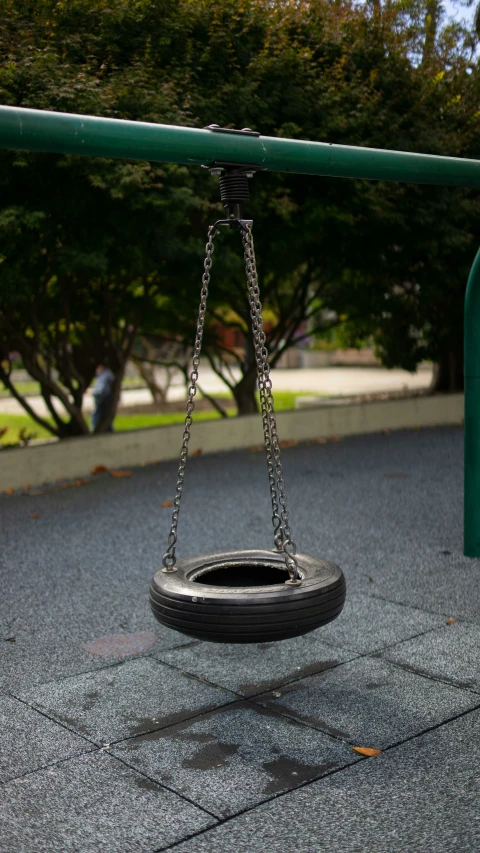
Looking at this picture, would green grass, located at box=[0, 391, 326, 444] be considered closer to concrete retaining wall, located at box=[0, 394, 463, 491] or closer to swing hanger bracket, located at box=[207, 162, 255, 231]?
concrete retaining wall, located at box=[0, 394, 463, 491]

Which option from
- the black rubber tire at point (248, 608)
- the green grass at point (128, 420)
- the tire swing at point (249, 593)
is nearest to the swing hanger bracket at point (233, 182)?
the tire swing at point (249, 593)

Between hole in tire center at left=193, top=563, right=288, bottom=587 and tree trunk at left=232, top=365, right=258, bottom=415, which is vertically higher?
tree trunk at left=232, top=365, right=258, bottom=415

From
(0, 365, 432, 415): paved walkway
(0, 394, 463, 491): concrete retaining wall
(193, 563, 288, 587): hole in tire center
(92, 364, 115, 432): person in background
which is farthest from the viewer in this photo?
(0, 365, 432, 415): paved walkway

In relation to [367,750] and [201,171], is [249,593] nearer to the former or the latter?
[367,750]

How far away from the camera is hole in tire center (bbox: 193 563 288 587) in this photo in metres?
4.24

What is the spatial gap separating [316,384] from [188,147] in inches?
886

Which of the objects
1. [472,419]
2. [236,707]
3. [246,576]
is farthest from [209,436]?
[236,707]

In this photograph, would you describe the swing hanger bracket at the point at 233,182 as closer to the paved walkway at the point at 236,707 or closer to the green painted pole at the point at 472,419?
the paved walkway at the point at 236,707

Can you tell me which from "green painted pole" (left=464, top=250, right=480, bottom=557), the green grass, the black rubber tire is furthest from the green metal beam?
the green grass

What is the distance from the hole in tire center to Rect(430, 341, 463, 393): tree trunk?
11254 mm

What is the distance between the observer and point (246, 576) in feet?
14.1

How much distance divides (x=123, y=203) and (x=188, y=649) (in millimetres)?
4866

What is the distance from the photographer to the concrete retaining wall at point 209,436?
9.37m

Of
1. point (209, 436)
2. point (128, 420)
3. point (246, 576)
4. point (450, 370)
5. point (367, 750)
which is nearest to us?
point (367, 750)
